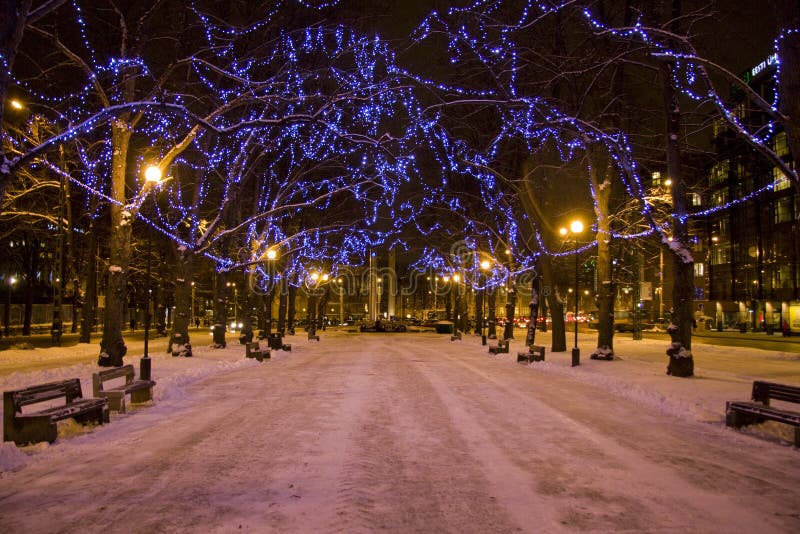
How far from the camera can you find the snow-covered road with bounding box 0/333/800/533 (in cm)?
570

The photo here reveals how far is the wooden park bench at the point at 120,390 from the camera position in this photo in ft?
37.7

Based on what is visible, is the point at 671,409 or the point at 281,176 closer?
the point at 671,409

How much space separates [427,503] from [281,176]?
3297cm

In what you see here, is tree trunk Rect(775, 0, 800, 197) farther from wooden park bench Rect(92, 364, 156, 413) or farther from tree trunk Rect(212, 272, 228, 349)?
tree trunk Rect(212, 272, 228, 349)

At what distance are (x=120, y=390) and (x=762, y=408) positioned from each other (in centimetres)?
1118

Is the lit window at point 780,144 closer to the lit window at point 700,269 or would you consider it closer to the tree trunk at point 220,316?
the lit window at point 700,269

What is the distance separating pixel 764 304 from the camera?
2564 inches

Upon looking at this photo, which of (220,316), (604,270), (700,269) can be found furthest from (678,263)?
(700,269)

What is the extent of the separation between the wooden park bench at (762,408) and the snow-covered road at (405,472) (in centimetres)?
35

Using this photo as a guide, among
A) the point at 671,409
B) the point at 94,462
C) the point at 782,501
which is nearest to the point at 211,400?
the point at 94,462

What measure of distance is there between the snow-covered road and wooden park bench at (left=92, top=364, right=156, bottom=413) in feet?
1.41

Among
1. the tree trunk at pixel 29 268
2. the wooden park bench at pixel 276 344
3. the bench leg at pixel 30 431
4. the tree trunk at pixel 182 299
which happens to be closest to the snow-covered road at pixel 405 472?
the bench leg at pixel 30 431

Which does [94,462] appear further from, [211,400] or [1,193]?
[211,400]

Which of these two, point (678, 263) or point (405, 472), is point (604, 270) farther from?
point (405, 472)
